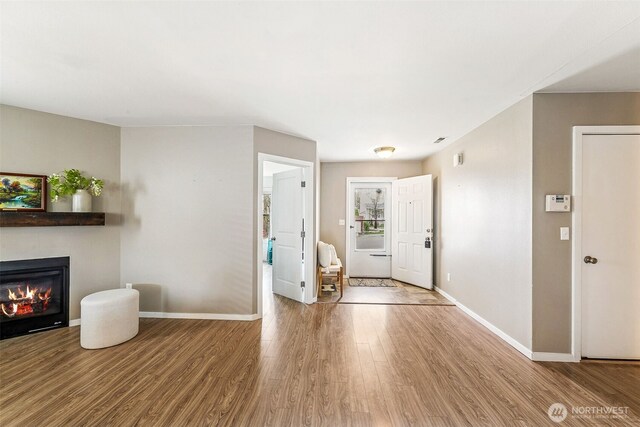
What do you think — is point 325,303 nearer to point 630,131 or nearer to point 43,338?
point 43,338

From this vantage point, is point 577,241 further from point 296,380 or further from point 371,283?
point 371,283

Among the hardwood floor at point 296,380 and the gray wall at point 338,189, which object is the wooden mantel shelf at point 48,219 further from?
the gray wall at point 338,189

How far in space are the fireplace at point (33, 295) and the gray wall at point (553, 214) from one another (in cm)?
509

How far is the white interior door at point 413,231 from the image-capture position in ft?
15.3

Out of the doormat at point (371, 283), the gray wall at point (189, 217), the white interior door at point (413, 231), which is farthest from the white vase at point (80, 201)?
the white interior door at point (413, 231)

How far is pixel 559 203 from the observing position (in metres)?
2.43

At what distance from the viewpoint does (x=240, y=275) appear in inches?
132

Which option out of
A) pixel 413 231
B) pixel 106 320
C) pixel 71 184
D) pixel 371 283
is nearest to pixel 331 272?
pixel 371 283

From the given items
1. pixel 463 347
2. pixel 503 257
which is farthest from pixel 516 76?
pixel 463 347

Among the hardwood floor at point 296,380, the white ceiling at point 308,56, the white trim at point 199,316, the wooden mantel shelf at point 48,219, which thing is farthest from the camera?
the white trim at point 199,316

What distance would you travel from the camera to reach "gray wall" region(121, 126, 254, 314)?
3379 mm

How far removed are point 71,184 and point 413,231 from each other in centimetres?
507

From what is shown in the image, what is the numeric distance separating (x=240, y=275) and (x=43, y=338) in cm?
210

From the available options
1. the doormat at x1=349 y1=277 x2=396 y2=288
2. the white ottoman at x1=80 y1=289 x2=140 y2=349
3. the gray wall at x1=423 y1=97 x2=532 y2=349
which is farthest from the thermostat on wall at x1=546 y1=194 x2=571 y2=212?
the white ottoman at x1=80 y1=289 x2=140 y2=349
